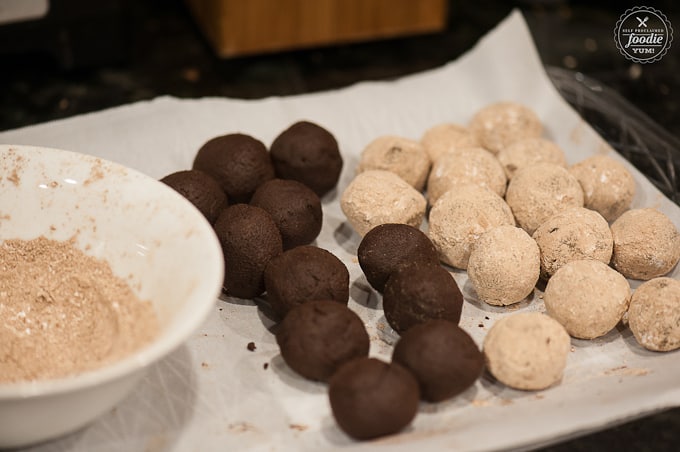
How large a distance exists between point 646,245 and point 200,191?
34.3 inches

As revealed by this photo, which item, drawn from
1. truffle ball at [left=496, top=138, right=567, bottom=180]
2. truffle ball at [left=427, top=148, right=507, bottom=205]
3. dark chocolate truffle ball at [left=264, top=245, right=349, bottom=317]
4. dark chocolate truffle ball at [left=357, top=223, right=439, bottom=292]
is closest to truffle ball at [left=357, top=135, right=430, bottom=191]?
truffle ball at [left=427, top=148, right=507, bottom=205]

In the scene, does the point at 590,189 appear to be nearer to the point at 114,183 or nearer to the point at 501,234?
the point at 501,234

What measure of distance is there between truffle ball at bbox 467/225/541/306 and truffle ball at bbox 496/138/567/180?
1.08ft

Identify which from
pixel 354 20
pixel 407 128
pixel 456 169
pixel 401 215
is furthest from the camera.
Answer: pixel 354 20

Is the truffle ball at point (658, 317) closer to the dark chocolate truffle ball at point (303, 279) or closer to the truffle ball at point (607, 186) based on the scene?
the truffle ball at point (607, 186)

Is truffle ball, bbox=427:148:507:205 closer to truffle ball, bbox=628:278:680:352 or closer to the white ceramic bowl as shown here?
truffle ball, bbox=628:278:680:352

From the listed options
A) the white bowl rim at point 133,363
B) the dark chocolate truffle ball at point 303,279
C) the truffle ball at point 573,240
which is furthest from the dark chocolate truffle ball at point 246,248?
the truffle ball at point 573,240

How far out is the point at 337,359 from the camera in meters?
1.35

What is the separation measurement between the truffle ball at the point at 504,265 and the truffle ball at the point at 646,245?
0.65 ft

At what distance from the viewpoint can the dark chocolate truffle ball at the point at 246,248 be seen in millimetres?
1529

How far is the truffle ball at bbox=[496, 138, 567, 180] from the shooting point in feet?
6.10

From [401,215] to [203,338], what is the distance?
48 cm

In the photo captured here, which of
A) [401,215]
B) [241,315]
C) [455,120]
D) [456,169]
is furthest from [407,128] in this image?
[241,315]

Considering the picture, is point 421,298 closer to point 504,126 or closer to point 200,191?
point 200,191
